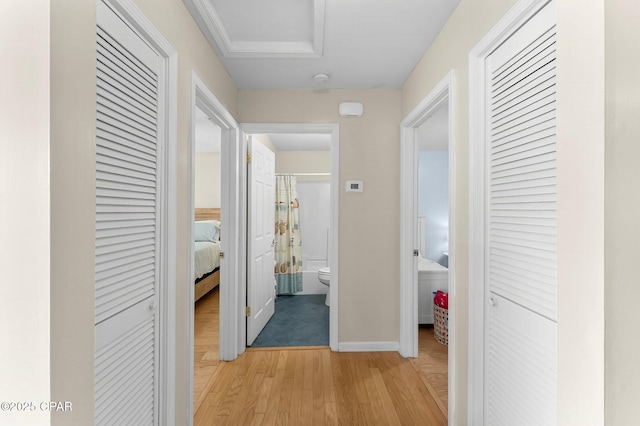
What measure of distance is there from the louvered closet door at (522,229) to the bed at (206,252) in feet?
11.8

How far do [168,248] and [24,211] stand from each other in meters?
0.90

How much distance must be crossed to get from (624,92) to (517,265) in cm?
86

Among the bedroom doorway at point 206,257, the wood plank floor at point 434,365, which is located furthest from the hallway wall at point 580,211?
the bedroom doorway at point 206,257

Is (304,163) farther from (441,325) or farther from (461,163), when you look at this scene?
(461,163)

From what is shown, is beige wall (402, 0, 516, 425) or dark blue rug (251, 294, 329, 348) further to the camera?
dark blue rug (251, 294, 329, 348)

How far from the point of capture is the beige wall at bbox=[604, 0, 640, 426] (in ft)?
2.19

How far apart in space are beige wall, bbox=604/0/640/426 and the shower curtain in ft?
14.5

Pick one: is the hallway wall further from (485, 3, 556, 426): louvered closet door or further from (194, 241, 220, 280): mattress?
(194, 241, 220, 280): mattress

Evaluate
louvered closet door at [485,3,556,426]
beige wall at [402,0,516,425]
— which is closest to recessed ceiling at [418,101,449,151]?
Result: beige wall at [402,0,516,425]

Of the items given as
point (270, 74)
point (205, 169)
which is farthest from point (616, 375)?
point (205, 169)

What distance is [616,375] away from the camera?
2.24 feet

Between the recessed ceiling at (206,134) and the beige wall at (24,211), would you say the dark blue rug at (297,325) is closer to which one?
the recessed ceiling at (206,134)

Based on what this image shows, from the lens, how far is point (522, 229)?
4.37 feet

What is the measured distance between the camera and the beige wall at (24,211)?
27.1 inches
